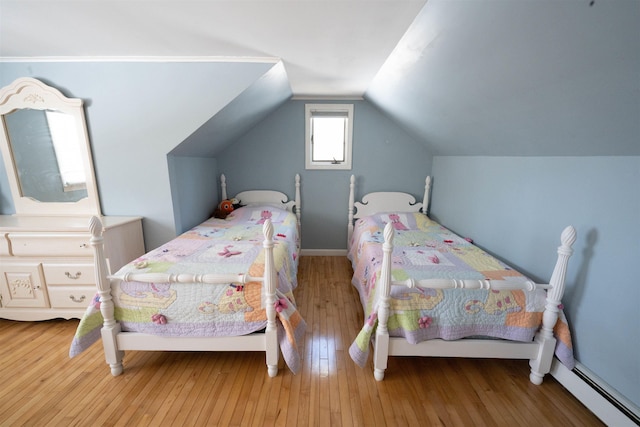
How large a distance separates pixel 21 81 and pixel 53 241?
1.41 meters

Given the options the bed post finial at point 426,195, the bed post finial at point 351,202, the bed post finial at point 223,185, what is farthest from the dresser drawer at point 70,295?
the bed post finial at point 426,195

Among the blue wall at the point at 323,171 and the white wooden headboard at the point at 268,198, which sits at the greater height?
the blue wall at the point at 323,171

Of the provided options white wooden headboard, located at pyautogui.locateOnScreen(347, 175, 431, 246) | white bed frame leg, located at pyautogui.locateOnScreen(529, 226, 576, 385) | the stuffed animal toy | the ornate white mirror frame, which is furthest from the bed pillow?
white bed frame leg, located at pyautogui.locateOnScreen(529, 226, 576, 385)

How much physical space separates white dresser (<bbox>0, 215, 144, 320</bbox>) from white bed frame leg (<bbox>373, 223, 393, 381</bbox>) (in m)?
2.10

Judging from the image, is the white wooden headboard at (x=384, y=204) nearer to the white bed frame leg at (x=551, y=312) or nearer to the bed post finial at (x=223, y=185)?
the bed post finial at (x=223, y=185)

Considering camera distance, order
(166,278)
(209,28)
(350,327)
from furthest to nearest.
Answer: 1. (350,327)
2. (209,28)
3. (166,278)

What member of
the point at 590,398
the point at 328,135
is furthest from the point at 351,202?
the point at 590,398

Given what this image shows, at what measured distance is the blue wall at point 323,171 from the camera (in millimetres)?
3344

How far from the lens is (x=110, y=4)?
137 cm

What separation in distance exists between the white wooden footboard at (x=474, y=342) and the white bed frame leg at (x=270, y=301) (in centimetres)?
62

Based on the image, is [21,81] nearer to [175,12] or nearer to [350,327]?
[175,12]

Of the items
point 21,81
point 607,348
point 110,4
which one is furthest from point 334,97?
point 607,348

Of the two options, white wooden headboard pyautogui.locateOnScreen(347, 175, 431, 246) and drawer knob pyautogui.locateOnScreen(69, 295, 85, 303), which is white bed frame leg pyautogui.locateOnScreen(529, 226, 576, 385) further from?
drawer knob pyautogui.locateOnScreen(69, 295, 85, 303)

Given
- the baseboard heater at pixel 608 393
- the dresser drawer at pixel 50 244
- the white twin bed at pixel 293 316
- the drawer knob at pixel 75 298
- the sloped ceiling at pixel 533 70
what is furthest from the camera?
the drawer knob at pixel 75 298
